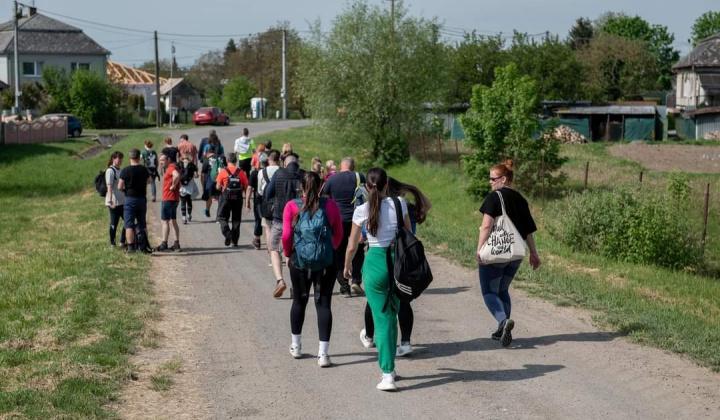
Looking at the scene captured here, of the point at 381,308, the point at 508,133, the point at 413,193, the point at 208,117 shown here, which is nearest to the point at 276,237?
the point at 413,193

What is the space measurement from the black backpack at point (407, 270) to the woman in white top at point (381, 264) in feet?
0.27

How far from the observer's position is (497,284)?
881 centimetres

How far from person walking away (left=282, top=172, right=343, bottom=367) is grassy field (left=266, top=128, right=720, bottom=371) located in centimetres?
327

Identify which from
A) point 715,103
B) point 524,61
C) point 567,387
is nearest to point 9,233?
point 567,387

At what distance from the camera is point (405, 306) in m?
8.22

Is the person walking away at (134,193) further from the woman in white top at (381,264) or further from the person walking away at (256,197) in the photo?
the woman in white top at (381,264)

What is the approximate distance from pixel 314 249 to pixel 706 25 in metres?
128

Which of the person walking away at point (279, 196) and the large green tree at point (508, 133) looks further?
the large green tree at point (508, 133)

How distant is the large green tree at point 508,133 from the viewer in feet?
79.0

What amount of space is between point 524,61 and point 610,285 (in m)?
50.1

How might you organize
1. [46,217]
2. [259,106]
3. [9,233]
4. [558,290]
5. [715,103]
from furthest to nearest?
[259,106], [715,103], [46,217], [9,233], [558,290]

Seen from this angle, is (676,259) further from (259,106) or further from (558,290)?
(259,106)

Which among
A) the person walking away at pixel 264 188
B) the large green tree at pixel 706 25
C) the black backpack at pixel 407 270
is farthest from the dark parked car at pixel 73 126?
the large green tree at pixel 706 25

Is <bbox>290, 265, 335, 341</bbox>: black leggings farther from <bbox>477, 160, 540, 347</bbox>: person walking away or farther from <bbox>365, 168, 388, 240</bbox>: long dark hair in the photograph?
<bbox>477, 160, 540, 347</bbox>: person walking away
